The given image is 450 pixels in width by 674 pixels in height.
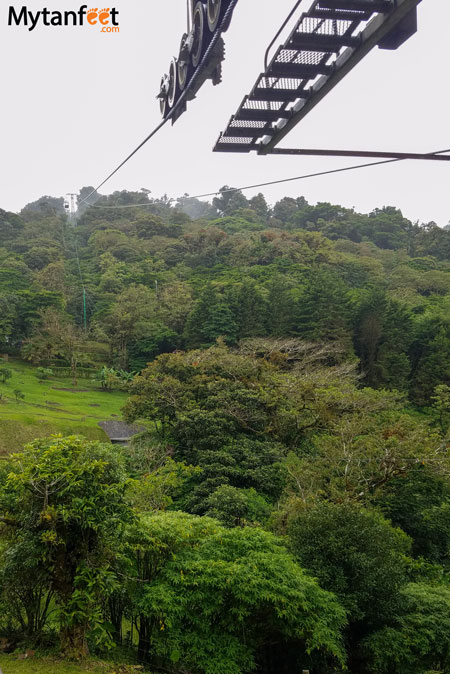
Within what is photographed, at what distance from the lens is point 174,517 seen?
10.9 meters

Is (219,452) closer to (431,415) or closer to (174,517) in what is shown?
(174,517)

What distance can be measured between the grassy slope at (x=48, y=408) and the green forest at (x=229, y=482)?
0.16m

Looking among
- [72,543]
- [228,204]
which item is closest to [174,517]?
[72,543]

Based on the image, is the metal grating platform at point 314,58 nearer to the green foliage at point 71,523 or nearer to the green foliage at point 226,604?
the green foliage at point 71,523

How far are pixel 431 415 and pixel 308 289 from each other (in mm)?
13907

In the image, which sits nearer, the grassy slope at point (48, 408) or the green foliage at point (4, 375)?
the grassy slope at point (48, 408)

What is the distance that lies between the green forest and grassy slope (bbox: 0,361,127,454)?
0.16 m

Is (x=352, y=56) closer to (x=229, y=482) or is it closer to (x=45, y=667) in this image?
(x=45, y=667)

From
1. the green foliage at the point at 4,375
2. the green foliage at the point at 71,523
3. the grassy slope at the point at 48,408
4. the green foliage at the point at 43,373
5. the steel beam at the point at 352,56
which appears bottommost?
the grassy slope at the point at 48,408

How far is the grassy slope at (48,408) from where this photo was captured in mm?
25797

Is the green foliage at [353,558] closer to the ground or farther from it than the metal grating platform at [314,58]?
closer to the ground

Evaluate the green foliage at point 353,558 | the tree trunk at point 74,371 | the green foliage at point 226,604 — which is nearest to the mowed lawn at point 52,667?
the green foliage at point 226,604

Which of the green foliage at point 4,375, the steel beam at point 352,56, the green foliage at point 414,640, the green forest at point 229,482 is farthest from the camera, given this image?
the green foliage at point 4,375

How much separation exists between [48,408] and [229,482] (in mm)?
18023
